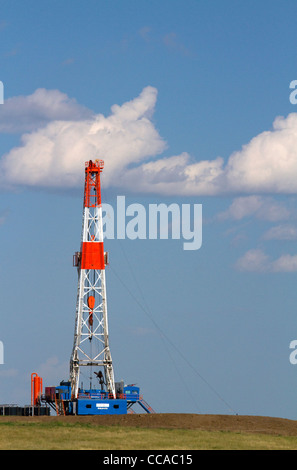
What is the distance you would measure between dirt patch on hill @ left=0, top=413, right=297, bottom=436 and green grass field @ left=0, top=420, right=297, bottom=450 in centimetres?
291

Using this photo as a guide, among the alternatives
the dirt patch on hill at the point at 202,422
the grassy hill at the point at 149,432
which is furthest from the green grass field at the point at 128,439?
the dirt patch on hill at the point at 202,422

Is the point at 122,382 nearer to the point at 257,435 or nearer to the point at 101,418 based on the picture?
the point at 101,418

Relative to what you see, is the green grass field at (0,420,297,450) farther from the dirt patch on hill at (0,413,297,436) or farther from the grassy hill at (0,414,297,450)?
the dirt patch on hill at (0,413,297,436)

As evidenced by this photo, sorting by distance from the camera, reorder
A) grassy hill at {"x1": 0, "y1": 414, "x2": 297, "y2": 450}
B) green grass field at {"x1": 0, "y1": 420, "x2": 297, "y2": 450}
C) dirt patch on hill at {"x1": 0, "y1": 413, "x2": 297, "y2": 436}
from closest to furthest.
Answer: green grass field at {"x1": 0, "y1": 420, "x2": 297, "y2": 450} → grassy hill at {"x1": 0, "y1": 414, "x2": 297, "y2": 450} → dirt patch on hill at {"x1": 0, "y1": 413, "x2": 297, "y2": 436}

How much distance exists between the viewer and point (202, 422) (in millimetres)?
77688

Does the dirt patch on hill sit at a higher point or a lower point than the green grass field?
higher

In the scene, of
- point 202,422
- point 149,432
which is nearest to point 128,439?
point 149,432

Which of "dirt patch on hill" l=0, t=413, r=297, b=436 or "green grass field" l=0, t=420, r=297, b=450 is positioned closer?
"green grass field" l=0, t=420, r=297, b=450

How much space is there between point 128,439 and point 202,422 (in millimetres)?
14093

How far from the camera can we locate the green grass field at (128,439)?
197ft

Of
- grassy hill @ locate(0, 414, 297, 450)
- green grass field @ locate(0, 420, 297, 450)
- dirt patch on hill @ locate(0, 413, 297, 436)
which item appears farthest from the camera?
dirt patch on hill @ locate(0, 413, 297, 436)

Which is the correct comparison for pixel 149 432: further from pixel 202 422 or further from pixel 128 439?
pixel 202 422

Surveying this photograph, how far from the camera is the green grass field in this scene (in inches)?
2362

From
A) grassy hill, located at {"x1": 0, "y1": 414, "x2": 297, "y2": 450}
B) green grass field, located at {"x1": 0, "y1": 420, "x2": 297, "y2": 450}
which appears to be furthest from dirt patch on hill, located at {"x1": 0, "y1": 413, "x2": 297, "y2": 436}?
green grass field, located at {"x1": 0, "y1": 420, "x2": 297, "y2": 450}
